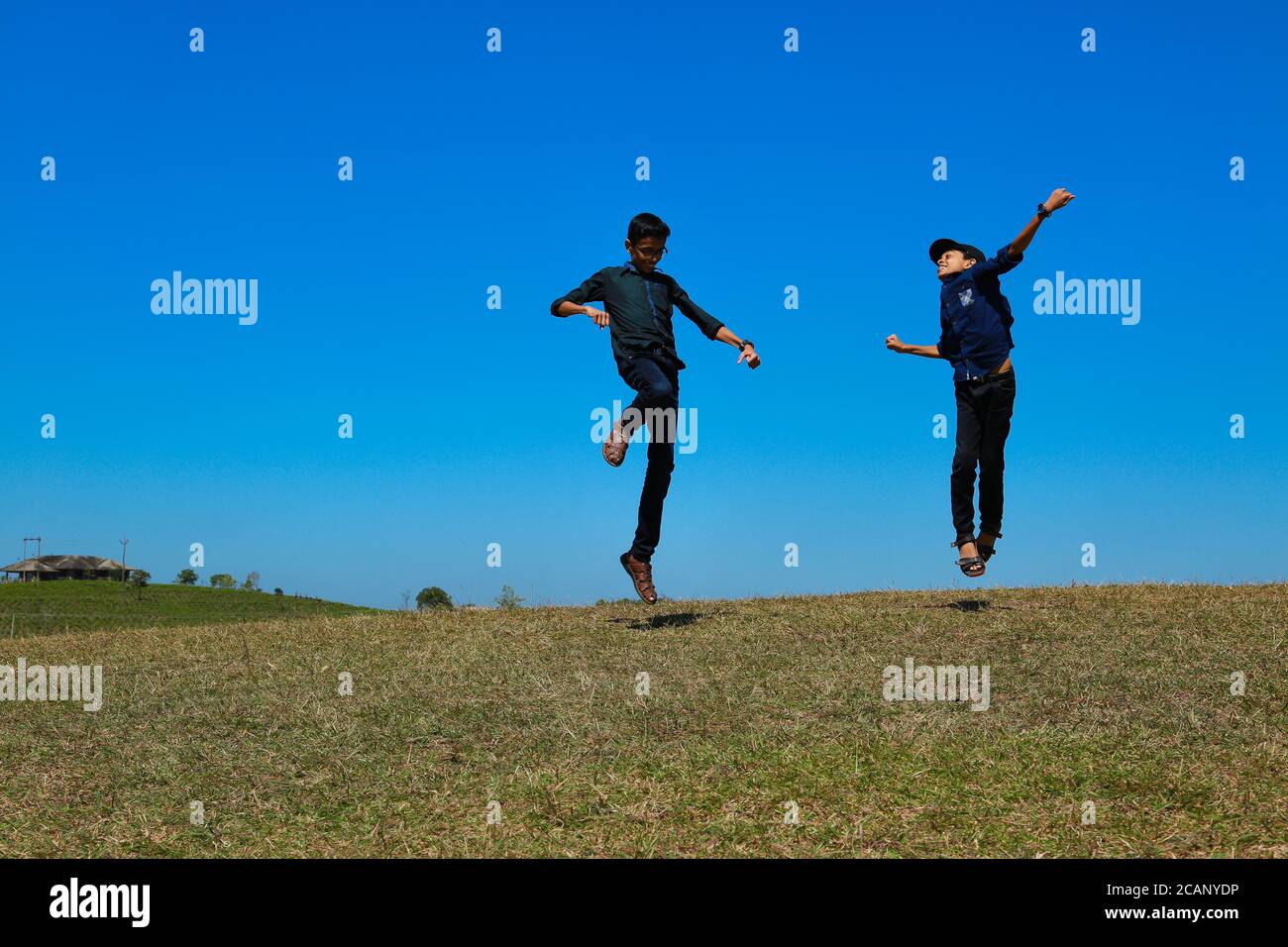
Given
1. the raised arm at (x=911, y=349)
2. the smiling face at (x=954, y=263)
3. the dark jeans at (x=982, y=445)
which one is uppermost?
the smiling face at (x=954, y=263)

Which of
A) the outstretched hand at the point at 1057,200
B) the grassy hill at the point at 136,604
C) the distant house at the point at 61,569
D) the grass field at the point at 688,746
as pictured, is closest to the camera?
the grass field at the point at 688,746

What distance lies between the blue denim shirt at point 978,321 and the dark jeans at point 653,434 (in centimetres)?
356

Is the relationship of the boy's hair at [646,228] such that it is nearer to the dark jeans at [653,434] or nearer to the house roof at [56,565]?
the dark jeans at [653,434]

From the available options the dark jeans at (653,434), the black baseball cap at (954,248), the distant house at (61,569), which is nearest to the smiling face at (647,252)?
the dark jeans at (653,434)

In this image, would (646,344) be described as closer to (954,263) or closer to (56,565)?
(954,263)

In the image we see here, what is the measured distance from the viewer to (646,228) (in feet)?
40.1

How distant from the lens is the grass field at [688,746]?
616 centimetres

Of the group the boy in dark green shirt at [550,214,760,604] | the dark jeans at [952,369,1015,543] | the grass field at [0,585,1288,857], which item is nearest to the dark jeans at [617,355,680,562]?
the boy in dark green shirt at [550,214,760,604]

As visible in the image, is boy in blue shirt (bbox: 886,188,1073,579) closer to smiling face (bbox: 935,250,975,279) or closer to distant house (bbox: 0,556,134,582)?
smiling face (bbox: 935,250,975,279)

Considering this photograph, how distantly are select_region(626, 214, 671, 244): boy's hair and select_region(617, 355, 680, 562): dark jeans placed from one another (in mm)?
1467

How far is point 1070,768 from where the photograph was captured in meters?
6.87

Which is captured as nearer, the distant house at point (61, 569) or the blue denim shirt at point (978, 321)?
the blue denim shirt at point (978, 321)
